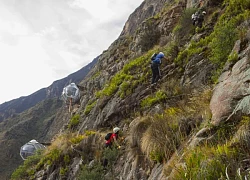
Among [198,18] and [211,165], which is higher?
[198,18]

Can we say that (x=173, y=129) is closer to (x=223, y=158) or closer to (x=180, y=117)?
(x=180, y=117)

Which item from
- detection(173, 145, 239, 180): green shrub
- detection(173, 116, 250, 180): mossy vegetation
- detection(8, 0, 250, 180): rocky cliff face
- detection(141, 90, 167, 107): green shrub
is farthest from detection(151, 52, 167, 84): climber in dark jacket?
detection(173, 145, 239, 180): green shrub

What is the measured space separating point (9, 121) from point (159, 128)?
90.1m

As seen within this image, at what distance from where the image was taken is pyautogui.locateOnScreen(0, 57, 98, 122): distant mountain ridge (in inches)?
5188

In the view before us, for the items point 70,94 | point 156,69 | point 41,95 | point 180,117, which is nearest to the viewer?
point 180,117

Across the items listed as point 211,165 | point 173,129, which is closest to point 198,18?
point 173,129

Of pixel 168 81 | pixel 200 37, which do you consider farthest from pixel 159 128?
pixel 200 37

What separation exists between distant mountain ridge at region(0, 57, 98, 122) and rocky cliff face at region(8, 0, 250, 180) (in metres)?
119

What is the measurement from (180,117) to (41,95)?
5857 inches

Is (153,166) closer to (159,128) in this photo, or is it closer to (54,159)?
(159,128)

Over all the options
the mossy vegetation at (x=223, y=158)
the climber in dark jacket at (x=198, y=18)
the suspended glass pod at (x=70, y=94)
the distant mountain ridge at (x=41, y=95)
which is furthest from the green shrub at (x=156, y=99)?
the distant mountain ridge at (x=41, y=95)

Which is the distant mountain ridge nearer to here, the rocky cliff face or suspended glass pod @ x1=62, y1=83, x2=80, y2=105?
suspended glass pod @ x1=62, y1=83, x2=80, y2=105

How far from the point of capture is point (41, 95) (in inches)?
5773

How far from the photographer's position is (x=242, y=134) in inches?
127
